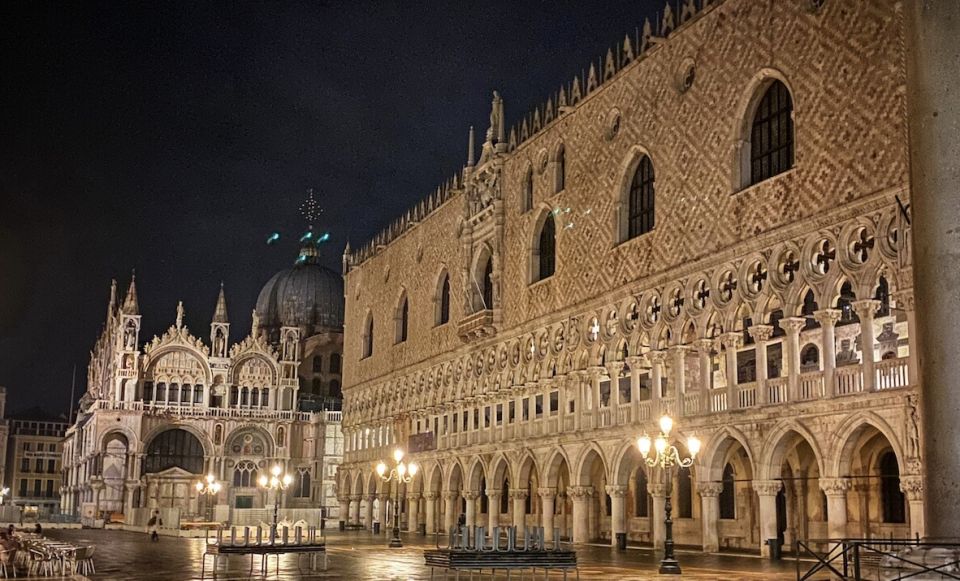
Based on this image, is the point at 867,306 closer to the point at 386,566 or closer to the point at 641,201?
the point at 641,201

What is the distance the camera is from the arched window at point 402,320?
1946 inches

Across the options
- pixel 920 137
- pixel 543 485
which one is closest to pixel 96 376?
pixel 543 485

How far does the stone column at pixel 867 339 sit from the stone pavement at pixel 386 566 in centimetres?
383

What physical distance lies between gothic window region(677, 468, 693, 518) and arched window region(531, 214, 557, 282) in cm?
759

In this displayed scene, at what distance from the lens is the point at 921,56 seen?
9930 mm

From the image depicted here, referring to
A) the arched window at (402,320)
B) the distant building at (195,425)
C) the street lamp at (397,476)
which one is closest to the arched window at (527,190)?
the street lamp at (397,476)

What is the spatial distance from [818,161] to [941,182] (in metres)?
14.2

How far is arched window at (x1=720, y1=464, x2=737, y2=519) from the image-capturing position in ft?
98.1

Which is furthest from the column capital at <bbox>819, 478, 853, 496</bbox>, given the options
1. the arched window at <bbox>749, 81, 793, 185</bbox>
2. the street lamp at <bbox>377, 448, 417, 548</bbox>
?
the street lamp at <bbox>377, 448, 417, 548</bbox>

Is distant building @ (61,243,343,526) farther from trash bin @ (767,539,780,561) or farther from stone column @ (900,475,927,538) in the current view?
stone column @ (900,475,927,538)

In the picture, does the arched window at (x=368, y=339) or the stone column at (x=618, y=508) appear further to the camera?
the arched window at (x=368, y=339)

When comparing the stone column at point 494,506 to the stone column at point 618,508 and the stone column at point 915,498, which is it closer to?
the stone column at point 618,508

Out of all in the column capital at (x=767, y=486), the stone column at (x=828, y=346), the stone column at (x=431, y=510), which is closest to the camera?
the stone column at (x=828, y=346)

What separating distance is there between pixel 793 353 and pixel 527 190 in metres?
15.5
